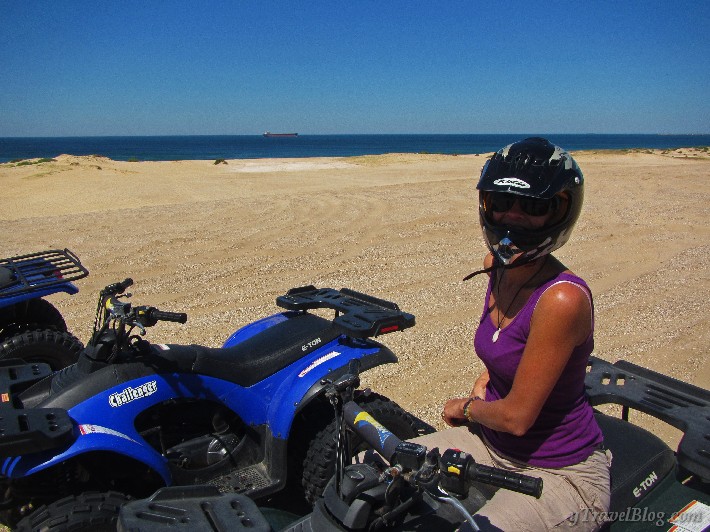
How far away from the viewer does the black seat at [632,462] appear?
2.37 meters

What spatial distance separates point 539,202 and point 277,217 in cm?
1063

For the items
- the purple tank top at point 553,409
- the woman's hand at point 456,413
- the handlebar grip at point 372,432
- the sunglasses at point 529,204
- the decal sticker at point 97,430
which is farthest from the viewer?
the decal sticker at point 97,430

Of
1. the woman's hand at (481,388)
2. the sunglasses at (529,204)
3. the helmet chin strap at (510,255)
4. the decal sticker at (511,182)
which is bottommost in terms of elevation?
the woman's hand at (481,388)

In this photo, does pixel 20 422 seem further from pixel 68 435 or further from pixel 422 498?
pixel 422 498

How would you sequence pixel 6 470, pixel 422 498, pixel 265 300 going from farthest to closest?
pixel 265 300 → pixel 6 470 → pixel 422 498

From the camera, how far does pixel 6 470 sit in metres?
2.70

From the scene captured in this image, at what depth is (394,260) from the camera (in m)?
9.39

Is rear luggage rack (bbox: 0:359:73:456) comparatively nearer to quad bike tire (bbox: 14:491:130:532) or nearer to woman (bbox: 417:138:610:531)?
quad bike tire (bbox: 14:491:130:532)

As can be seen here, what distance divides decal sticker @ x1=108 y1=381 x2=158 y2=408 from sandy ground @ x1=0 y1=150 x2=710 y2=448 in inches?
93.0

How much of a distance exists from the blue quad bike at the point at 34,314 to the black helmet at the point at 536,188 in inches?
130

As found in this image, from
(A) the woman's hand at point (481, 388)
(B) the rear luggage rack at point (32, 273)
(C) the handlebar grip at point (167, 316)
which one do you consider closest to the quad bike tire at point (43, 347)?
(B) the rear luggage rack at point (32, 273)

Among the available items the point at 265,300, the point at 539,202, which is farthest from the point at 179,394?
the point at 265,300

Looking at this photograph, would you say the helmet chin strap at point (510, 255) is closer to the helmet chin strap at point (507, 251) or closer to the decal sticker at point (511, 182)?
the helmet chin strap at point (507, 251)

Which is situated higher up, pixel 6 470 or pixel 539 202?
pixel 539 202
